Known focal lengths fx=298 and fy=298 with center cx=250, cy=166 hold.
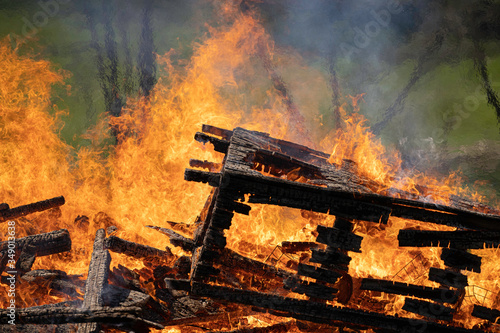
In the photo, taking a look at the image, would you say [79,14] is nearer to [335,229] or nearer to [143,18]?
[143,18]

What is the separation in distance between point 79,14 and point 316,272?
1269cm

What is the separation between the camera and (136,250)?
6.16m

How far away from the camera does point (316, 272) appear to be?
484 centimetres

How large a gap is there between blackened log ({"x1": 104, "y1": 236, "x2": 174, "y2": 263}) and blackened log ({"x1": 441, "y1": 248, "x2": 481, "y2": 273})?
5.15 metres

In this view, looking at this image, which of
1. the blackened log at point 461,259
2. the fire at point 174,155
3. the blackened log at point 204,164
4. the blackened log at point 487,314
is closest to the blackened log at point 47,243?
the fire at point 174,155

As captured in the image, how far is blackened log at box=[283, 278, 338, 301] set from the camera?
482 centimetres

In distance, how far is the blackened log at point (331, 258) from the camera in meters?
4.76

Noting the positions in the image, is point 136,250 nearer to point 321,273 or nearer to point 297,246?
point 297,246

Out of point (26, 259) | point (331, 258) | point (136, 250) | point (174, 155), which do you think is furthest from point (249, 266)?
point (174, 155)

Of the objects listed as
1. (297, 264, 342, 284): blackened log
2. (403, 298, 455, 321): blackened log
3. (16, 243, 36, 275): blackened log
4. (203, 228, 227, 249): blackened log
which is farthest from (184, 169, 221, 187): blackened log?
(16, 243, 36, 275): blackened log

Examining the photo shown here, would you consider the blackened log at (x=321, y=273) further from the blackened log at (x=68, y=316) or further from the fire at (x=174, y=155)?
the blackened log at (x=68, y=316)

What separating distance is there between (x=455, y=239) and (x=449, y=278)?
675 mm

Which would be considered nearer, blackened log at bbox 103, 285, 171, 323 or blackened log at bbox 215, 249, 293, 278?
blackened log at bbox 103, 285, 171, 323

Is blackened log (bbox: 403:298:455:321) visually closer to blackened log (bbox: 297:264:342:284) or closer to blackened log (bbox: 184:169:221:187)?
blackened log (bbox: 297:264:342:284)
